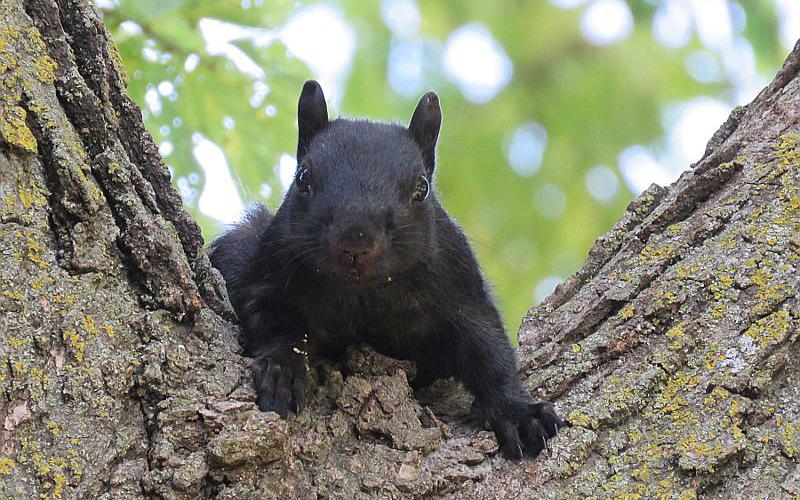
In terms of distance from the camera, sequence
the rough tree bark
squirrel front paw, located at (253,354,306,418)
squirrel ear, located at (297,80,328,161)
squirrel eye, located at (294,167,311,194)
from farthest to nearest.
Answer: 1. squirrel ear, located at (297,80,328,161)
2. squirrel eye, located at (294,167,311,194)
3. squirrel front paw, located at (253,354,306,418)
4. the rough tree bark

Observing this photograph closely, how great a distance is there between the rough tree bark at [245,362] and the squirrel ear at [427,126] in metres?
0.78

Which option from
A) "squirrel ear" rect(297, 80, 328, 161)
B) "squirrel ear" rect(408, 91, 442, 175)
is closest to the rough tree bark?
"squirrel ear" rect(297, 80, 328, 161)

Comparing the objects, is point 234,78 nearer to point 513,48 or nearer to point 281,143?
point 281,143

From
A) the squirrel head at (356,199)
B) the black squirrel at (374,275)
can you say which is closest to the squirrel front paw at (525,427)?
the black squirrel at (374,275)

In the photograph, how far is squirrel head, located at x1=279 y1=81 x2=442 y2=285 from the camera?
2248mm

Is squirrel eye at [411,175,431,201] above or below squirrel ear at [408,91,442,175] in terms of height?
below

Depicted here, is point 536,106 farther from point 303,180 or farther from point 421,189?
point 303,180

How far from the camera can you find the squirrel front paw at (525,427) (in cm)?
207

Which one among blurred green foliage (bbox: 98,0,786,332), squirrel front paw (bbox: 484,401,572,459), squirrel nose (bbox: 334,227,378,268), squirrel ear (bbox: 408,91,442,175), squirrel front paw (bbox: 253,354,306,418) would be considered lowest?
squirrel front paw (bbox: 484,401,572,459)

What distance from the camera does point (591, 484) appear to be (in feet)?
6.32

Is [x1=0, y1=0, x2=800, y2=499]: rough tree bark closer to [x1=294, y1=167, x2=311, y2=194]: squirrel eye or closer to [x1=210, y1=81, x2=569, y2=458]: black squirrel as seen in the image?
[x1=210, y1=81, x2=569, y2=458]: black squirrel

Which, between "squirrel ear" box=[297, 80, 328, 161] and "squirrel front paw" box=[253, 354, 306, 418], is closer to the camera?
"squirrel front paw" box=[253, 354, 306, 418]

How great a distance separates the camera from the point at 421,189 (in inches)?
102

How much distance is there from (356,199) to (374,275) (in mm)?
214
